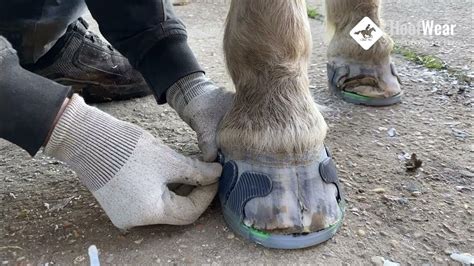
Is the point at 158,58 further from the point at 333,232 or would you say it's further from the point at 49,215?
the point at 333,232

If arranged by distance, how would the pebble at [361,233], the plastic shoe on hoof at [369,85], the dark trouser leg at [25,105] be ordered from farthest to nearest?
the plastic shoe on hoof at [369,85]
the pebble at [361,233]
the dark trouser leg at [25,105]

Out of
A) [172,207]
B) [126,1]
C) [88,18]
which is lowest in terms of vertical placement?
[88,18]

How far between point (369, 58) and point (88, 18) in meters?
1.93

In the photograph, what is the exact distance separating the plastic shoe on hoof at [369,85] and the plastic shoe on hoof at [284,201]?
23.5 inches

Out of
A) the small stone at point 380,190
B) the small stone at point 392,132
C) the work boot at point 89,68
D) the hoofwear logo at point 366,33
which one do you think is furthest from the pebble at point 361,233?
the work boot at point 89,68

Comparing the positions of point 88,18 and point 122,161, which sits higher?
point 122,161

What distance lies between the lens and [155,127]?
1506mm

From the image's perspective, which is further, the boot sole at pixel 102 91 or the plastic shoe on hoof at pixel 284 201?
the boot sole at pixel 102 91

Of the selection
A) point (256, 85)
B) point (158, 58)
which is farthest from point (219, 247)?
point (158, 58)

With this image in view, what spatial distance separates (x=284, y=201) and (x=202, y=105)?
331 mm

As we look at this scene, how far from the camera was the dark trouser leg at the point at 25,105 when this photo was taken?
92 centimetres

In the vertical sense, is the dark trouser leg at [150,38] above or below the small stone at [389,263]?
above

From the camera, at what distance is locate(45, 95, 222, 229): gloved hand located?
0.94 m

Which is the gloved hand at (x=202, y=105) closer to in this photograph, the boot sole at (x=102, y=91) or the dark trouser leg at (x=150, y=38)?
the dark trouser leg at (x=150, y=38)
